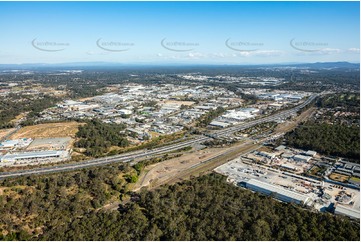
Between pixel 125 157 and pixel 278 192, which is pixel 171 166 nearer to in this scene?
pixel 125 157

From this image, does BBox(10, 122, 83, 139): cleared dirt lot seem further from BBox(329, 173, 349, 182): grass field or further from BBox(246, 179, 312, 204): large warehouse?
BBox(329, 173, 349, 182): grass field

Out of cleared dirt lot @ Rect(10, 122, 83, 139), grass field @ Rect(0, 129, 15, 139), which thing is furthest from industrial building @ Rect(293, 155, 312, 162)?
grass field @ Rect(0, 129, 15, 139)

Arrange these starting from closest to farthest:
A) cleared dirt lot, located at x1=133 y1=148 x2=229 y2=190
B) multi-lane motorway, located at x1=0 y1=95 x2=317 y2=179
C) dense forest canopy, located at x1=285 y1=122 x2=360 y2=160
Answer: cleared dirt lot, located at x1=133 y1=148 x2=229 y2=190, multi-lane motorway, located at x1=0 y1=95 x2=317 y2=179, dense forest canopy, located at x1=285 y1=122 x2=360 y2=160

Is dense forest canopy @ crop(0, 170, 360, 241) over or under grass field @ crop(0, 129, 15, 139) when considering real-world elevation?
over

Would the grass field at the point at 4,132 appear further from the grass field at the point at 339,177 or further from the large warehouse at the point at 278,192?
the grass field at the point at 339,177

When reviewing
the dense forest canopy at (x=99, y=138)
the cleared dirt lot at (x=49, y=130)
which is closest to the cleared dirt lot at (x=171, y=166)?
the dense forest canopy at (x=99, y=138)

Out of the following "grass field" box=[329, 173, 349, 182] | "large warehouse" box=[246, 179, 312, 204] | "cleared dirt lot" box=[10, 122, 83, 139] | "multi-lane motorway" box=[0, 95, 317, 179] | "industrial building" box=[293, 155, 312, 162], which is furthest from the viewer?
"cleared dirt lot" box=[10, 122, 83, 139]
